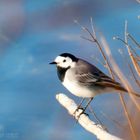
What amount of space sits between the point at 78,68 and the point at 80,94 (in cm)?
25

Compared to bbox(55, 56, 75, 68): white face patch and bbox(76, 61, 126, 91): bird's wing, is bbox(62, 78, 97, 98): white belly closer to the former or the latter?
bbox(76, 61, 126, 91): bird's wing

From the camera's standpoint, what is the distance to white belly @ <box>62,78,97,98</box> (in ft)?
8.13

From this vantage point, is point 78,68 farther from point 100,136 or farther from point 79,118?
point 100,136

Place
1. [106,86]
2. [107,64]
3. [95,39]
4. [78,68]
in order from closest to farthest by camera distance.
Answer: [107,64]
[95,39]
[106,86]
[78,68]

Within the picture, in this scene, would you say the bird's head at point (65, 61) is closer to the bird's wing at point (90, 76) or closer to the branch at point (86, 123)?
the bird's wing at point (90, 76)

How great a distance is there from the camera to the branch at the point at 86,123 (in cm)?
147

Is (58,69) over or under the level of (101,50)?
over

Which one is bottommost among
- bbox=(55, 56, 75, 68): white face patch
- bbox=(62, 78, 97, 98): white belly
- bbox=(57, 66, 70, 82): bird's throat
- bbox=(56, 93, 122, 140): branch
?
bbox=(56, 93, 122, 140): branch

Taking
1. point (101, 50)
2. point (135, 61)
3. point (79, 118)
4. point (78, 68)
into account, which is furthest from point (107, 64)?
point (78, 68)

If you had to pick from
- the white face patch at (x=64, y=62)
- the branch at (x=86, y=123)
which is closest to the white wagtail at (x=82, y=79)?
the white face patch at (x=64, y=62)

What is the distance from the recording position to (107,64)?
5.38 ft

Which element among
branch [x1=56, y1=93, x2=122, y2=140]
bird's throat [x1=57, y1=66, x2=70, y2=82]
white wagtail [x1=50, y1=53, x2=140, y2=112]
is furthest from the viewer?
bird's throat [x1=57, y1=66, x2=70, y2=82]

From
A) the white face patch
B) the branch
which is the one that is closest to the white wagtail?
the white face patch

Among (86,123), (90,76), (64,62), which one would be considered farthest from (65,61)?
(86,123)
